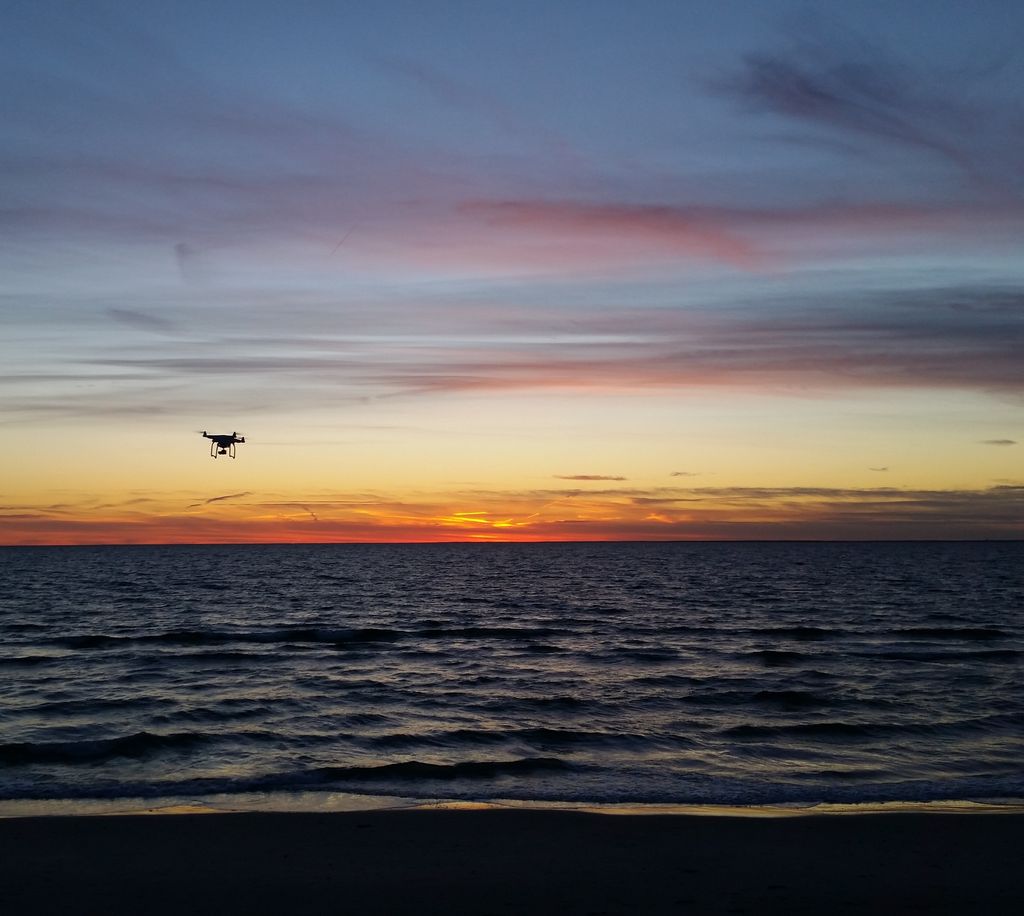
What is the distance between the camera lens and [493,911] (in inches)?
415

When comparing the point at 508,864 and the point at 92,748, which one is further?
the point at 92,748

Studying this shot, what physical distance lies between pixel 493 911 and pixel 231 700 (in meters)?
16.9

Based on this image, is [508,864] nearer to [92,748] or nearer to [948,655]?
[92,748]

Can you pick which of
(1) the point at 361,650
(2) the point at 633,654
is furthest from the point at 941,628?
(1) the point at 361,650

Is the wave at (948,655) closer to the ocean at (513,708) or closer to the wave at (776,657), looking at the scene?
the ocean at (513,708)

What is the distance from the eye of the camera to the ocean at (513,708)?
672 inches

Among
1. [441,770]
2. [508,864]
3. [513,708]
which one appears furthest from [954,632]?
[508,864]

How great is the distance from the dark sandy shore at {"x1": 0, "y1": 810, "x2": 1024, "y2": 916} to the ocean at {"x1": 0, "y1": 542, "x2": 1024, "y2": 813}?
80.2 inches

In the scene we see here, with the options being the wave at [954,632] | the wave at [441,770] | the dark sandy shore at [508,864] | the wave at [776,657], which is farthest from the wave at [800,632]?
the dark sandy shore at [508,864]

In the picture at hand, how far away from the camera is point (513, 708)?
80.7 feet

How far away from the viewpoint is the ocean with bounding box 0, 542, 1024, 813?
56.0 feet

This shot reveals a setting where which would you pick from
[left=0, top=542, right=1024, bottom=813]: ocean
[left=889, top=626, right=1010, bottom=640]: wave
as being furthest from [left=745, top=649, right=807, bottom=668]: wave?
[left=889, top=626, right=1010, bottom=640]: wave

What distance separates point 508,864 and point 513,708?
41.0ft

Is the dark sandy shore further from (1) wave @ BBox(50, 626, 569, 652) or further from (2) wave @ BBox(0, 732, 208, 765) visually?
(1) wave @ BBox(50, 626, 569, 652)
